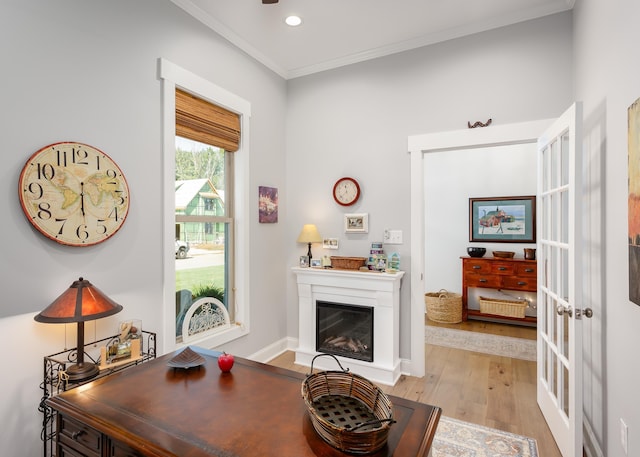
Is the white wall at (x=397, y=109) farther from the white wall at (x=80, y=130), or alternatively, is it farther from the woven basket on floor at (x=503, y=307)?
the woven basket on floor at (x=503, y=307)

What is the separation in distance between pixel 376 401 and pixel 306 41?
9.99 feet

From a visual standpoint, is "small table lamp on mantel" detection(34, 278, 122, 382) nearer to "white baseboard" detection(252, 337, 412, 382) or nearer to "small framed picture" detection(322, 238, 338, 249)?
"white baseboard" detection(252, 337, 412, 382)

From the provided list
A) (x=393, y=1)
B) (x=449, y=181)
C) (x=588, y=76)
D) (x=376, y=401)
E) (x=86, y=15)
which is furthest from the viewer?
(x=449, y=181)

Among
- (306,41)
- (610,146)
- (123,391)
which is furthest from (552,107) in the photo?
(123,391)

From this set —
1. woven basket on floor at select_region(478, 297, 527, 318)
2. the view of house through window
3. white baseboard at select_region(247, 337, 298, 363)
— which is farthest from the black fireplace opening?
woven basket on floor at select_region(478, 297, 527, 318)

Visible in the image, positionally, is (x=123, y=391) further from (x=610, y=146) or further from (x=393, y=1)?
Result: (x=393, y=1)

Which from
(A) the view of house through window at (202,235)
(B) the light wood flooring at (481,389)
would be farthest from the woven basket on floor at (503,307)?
(A) the view of house through window at (202,235)

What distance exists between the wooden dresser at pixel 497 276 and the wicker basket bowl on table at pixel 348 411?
4.17m

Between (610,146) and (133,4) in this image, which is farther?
(133,4)

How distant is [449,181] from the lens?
5371 mm

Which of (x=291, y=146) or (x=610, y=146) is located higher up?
(x=291, y=146)

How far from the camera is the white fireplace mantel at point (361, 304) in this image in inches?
121

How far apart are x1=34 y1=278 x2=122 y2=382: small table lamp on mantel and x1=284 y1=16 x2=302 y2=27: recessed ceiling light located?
242 centimetres

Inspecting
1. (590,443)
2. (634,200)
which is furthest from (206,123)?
(590,443)
